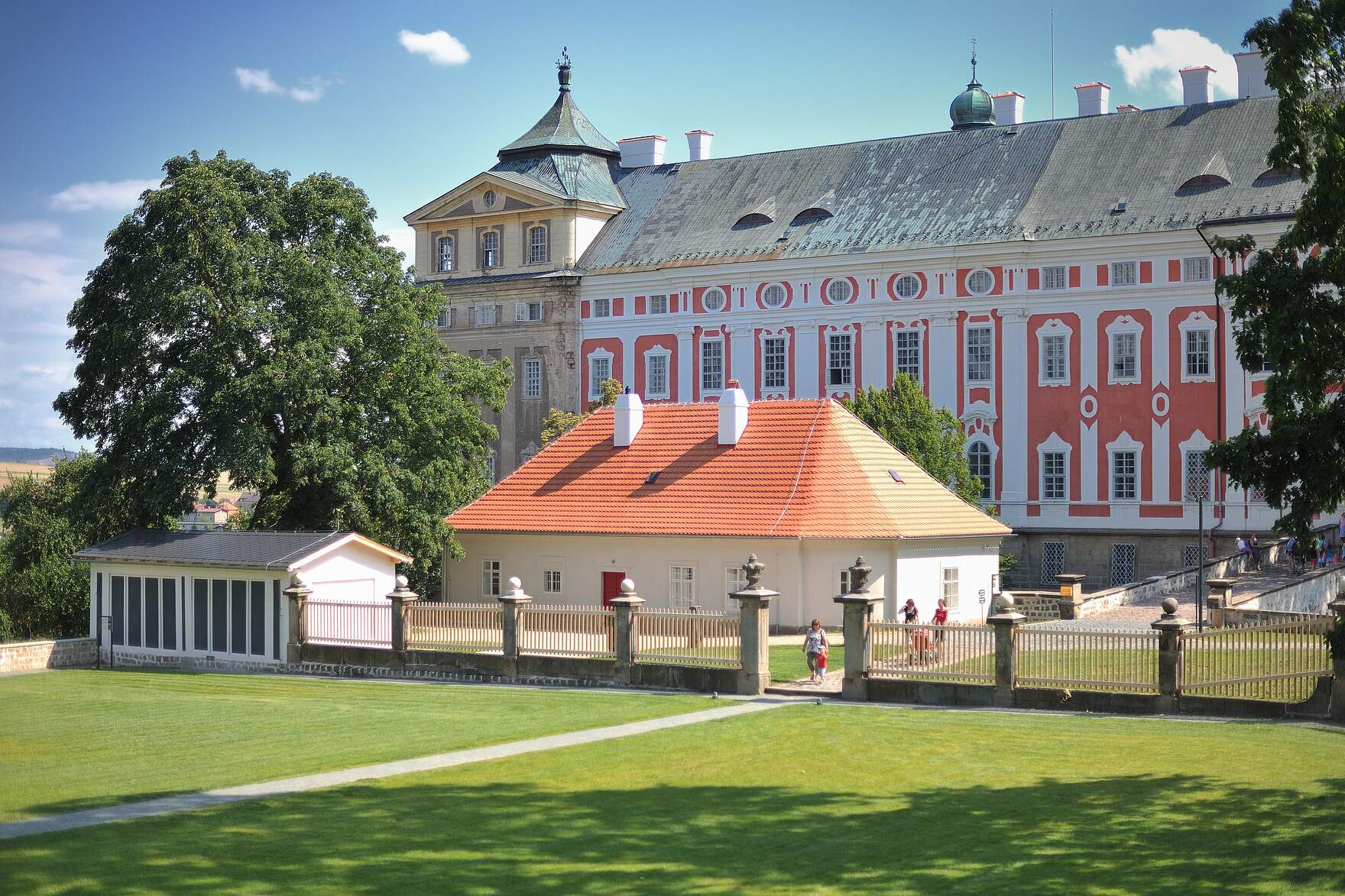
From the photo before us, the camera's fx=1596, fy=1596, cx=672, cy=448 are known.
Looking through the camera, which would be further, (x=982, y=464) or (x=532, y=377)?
(x=532, y=377)

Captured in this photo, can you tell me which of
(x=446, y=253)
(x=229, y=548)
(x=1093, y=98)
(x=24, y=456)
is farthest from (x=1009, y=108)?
(x=24, y=456)

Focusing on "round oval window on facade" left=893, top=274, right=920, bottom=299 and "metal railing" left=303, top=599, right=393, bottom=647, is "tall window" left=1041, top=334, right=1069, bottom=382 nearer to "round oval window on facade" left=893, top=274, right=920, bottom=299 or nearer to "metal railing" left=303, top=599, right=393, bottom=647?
"round oval window on facade" left=893, top=274, right=920, bottom=299

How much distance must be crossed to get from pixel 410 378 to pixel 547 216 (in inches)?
922

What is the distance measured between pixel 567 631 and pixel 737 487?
11812 millimetres

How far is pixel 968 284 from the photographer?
5559 cm

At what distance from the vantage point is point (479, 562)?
4331 centimetres

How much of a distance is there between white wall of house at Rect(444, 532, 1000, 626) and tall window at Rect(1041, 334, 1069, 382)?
44.8 ft

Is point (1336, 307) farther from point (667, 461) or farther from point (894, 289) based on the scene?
point (894, 289)

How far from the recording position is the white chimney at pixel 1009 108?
60.7 m

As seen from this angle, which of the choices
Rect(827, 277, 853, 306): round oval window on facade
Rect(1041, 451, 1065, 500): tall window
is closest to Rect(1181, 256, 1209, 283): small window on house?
Rect(1041, 451, 1065, 500): tall window

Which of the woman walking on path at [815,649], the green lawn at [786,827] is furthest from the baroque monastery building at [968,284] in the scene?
the green lawn at [786,827]

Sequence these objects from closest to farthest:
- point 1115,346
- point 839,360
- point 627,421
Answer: point 627,421 < point 1115,346 < point 839,360

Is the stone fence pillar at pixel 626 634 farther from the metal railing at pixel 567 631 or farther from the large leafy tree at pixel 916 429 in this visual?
the large leafy tree at pixel 916 429

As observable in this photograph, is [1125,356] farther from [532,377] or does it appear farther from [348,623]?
[348,623]
